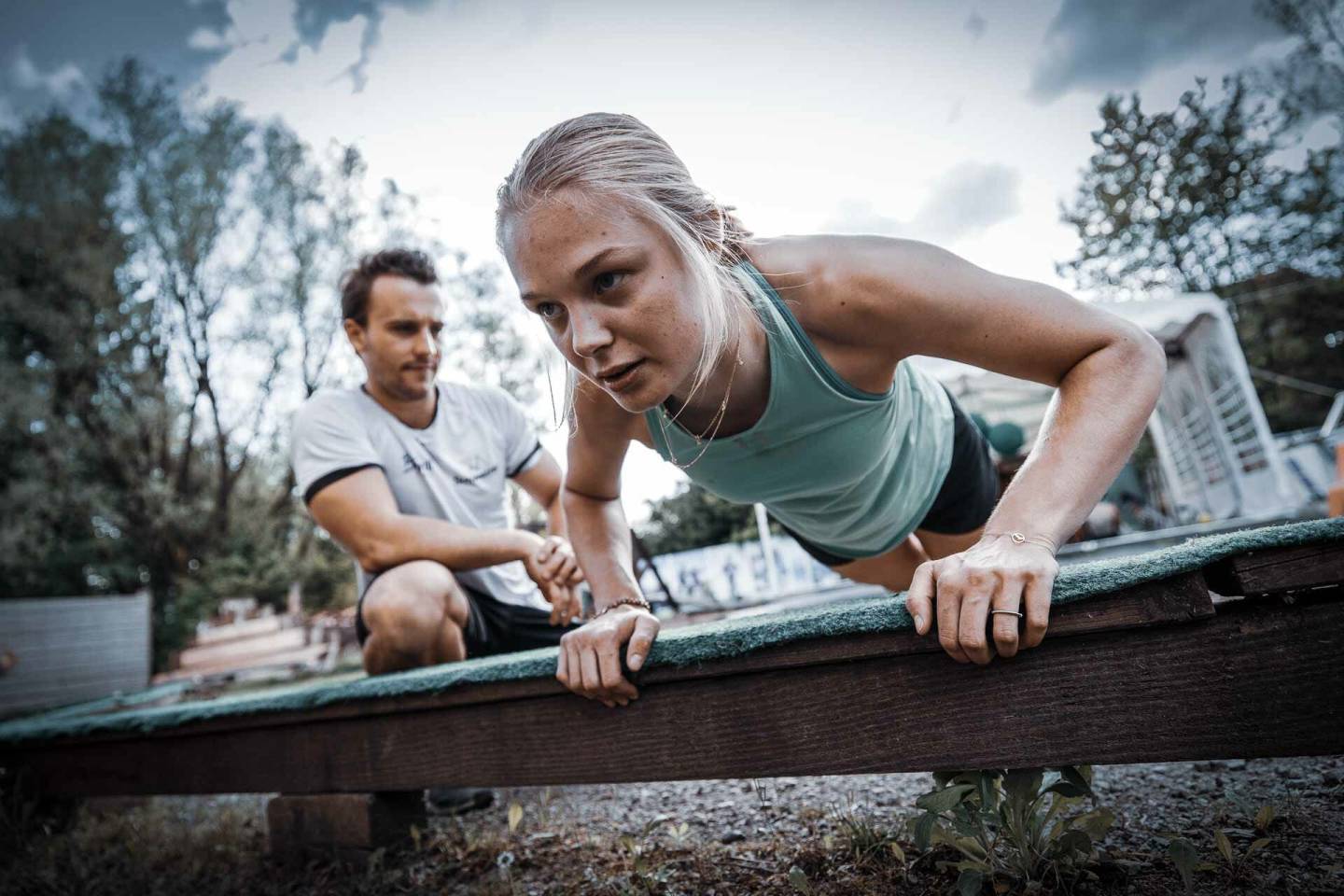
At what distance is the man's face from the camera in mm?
2729

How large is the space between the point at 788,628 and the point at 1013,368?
64 centimetres

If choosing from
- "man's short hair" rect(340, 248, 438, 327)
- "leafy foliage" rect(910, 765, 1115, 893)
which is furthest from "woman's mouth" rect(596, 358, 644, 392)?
"man's short hair" rect(340, 248, 438, 327)

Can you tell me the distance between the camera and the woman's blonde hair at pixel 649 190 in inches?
51.5

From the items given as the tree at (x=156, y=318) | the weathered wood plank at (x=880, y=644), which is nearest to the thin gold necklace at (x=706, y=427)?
the weathered wood plank at (x=880, y=644)

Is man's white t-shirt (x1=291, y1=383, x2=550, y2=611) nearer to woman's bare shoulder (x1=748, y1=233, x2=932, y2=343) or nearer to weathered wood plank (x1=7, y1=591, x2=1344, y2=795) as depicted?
weathered wood plank (x1=7, y1=591, x2=1344, y2=795)

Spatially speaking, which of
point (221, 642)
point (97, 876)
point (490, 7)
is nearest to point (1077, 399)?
point (97, 876)

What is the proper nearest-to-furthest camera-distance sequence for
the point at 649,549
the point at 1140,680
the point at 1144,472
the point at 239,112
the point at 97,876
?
the point at 1140,680 < the point at 97,876 < the point at 649,549 < the point at 239,112 < the point at 1144,472

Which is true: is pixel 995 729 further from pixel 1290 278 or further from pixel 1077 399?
pixel 1290 278

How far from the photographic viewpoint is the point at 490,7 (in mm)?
7809

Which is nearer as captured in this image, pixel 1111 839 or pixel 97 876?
pixel 1111 839

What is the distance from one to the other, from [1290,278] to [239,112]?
25.8 meters

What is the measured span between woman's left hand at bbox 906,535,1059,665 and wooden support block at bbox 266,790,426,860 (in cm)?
160

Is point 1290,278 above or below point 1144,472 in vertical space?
above

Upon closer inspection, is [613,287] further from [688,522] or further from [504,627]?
[688,522]
